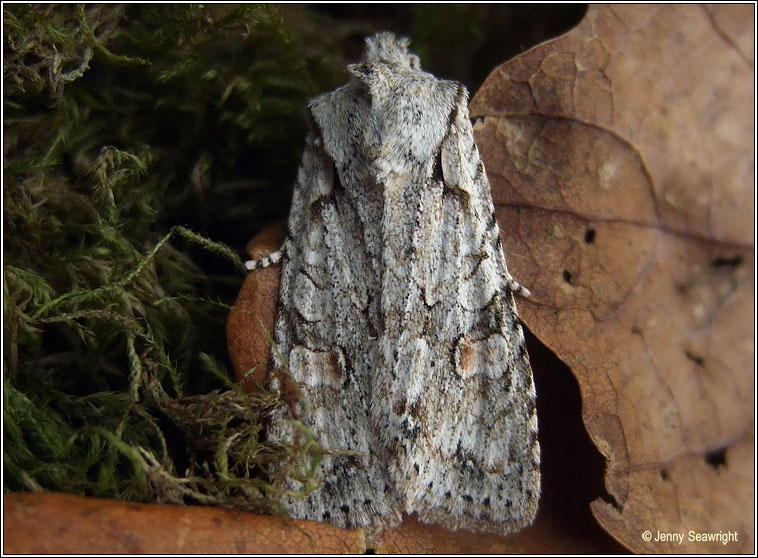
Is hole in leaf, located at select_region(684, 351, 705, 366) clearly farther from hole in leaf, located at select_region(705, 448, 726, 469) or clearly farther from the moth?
the moth

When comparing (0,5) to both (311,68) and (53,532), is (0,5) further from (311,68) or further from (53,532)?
(53,532)

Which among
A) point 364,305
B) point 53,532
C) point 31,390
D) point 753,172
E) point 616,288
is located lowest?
point 53,532

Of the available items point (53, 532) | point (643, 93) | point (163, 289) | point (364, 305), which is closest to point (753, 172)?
point (643, 93)

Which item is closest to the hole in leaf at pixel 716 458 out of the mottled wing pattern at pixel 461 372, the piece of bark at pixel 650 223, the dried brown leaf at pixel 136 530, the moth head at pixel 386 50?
the piece of bark at pixel 650 223

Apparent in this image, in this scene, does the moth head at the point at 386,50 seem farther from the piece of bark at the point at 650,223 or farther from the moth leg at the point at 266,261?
the moth leg at the point at 266,261

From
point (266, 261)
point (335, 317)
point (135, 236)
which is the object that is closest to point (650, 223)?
point (335, 317)
